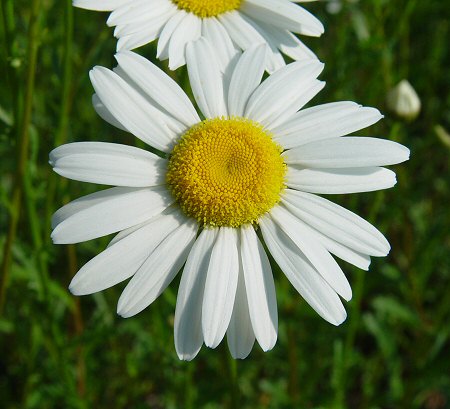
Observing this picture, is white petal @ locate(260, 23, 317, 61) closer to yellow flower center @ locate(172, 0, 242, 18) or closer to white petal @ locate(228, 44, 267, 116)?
yellow flower center @ locate(172, 0, 242, 18)

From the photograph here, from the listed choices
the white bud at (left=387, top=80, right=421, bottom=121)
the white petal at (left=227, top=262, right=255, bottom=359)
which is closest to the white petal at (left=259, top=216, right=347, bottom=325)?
the white petal at (left=227, top=262, right=255, bottom=359)

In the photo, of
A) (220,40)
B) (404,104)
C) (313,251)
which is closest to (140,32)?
(220,40)

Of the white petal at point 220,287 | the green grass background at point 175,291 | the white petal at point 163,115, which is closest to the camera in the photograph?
the white petal at point 220,287

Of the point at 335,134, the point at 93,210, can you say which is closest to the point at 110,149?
the point at 93,210

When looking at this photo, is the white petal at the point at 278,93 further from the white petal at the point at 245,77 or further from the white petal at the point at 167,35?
the white petal at the point at 167,35

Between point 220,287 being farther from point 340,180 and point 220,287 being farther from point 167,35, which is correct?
point 167,35

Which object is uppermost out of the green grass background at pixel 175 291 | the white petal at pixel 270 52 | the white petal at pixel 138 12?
the white petal at pixel 138 12

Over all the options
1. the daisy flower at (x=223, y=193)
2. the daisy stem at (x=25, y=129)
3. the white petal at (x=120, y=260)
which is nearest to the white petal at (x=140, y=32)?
the daisy flower at (x=223, y=193)
